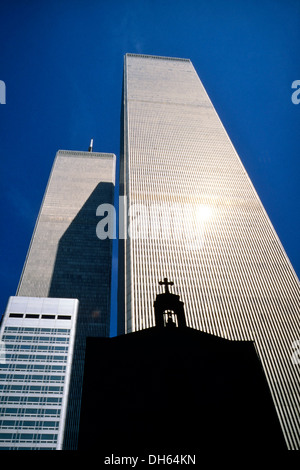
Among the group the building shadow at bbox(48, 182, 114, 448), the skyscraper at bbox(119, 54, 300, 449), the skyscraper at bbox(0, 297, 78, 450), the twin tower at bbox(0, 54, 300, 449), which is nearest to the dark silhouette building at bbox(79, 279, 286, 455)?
the twin tower at bbox(0, 54, 300, 449)

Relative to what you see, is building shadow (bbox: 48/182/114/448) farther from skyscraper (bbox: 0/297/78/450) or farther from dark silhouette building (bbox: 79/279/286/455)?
dark silhouette building (bbox: 79/279/286/455)

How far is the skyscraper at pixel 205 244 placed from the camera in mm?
61062

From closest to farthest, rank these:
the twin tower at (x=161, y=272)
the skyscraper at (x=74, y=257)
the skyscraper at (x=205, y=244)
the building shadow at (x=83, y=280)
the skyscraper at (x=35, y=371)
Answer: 1. the skyscraper at (x=205, y=244)
2. the twin tower at (x=161, y=272)
3. the skyscraper at (x=35, y=371)
4. the building shadow at (x=83, y=280)
5. the skyscraper at (x=74, y=257)

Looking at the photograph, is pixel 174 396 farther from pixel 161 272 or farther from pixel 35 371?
pixel 35 371

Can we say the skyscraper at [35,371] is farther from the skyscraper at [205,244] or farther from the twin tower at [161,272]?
the skyscraper at [205,244]

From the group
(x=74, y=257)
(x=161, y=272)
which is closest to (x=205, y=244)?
(x=161, y=272)

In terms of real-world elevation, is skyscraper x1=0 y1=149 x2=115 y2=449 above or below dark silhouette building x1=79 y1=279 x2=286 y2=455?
above

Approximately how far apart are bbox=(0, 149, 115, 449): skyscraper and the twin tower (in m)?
0.50

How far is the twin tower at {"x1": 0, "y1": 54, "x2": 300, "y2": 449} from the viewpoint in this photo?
63156 millimetres

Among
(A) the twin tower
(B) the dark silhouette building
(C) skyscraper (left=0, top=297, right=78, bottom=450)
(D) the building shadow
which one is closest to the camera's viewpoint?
(B) the dark silhouette building

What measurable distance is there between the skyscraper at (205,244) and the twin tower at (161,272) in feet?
0.88

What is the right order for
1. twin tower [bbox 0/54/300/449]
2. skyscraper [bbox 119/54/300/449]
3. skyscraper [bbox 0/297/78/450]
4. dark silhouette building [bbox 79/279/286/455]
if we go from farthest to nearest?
skyscraper [bbox 0/297/78/450] → twin tower [bbox 0/54/300/449] → skyscraper [bbox 119/54/300/449] → dark silhouette building [bbox 79/279/286/455]

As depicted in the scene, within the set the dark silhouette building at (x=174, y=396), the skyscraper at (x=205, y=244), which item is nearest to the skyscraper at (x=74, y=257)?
the skyscraper at (x=205, y=244)
